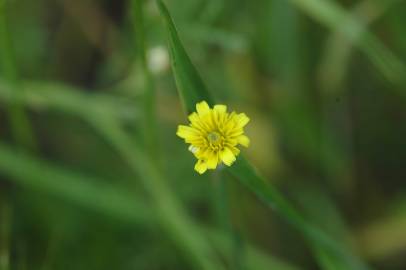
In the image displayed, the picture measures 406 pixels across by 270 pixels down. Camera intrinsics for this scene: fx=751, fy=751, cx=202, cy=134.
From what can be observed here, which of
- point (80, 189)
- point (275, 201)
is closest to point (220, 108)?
point (275, 201)

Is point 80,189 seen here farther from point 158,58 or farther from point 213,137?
point 213,137

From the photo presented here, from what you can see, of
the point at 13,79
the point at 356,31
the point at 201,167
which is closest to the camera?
the point at 201,167

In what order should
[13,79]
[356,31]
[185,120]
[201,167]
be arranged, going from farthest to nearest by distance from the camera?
1. [185,120]
2. [356,31]
3. [13,79]
4. [201,167]

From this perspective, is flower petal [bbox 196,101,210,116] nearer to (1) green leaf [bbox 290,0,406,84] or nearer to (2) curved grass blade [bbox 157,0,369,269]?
(2) curved grass blade [bbox 157,0,369,269]

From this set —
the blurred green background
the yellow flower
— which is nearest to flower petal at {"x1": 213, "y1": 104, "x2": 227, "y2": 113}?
the yellow flower

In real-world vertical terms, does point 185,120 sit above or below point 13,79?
above
